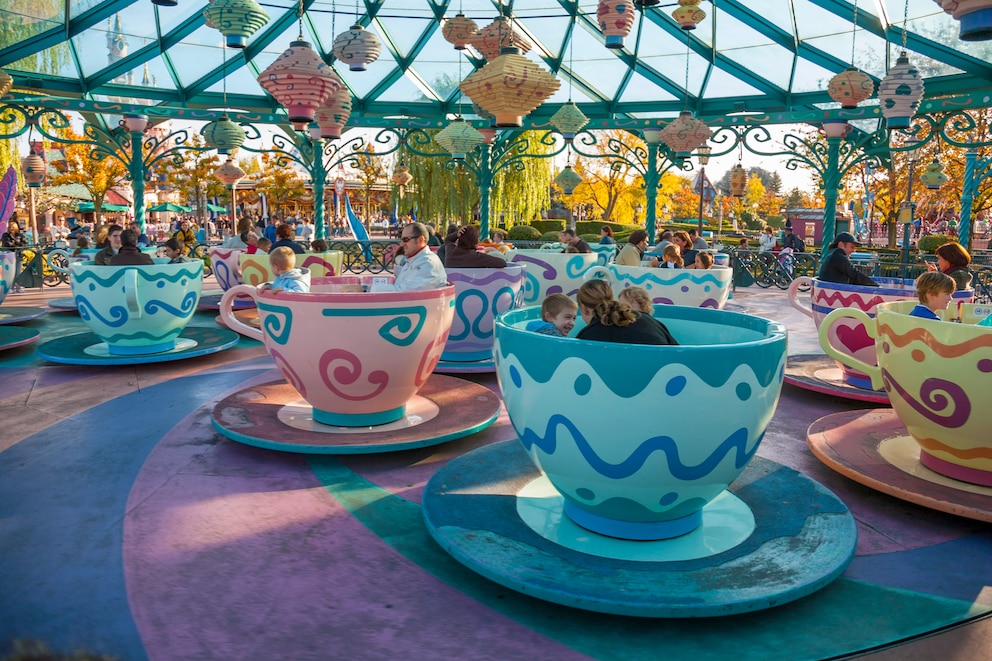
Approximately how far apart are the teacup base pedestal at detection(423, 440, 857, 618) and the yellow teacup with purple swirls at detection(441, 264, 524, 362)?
261 centimetres

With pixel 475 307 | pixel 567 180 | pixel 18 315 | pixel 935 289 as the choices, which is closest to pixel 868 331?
pixel 935 289

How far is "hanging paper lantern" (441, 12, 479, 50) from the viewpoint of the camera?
32.4 ft

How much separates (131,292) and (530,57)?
9346 millimetres

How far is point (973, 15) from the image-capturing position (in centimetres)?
359

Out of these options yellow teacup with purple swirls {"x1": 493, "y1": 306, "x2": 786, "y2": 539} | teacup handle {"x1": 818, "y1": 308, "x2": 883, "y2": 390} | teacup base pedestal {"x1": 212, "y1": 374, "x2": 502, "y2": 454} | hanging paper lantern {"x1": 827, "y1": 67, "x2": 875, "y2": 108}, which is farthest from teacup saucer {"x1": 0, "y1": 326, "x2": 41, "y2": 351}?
hanging paper lantern {"x1": 827, "y1": 67, "x2": 875, "y2": 108}

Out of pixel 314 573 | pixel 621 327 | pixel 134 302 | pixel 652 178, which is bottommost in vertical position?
pixel 314 573

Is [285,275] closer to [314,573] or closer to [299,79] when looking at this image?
[314,573]

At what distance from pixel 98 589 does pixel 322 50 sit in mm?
12617

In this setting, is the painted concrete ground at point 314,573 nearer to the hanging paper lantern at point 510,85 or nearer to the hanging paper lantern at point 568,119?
the hanging paper lantern at point 510,85

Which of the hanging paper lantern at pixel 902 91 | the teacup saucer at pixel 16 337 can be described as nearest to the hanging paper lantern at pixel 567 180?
the hanging paper lantern at pixel 902 91

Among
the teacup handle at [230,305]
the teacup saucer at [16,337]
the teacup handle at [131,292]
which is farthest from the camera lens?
the teacup saucer at [16,337]

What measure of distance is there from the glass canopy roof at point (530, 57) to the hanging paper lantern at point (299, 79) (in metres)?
4.40

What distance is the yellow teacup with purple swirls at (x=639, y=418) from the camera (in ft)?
7.33

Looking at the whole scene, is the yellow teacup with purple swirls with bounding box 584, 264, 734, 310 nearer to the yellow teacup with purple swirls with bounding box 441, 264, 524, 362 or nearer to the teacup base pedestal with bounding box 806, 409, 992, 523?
the yellow teacup with purple swirls with bounding box 441, 264, 524, 362
